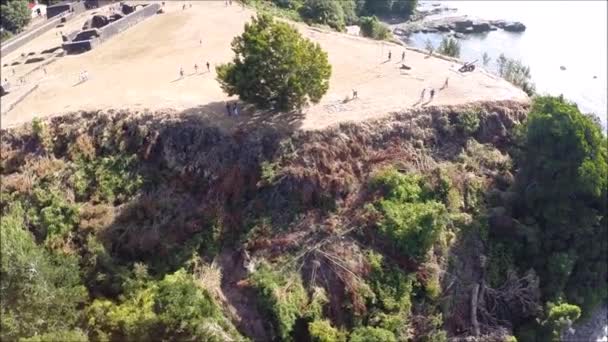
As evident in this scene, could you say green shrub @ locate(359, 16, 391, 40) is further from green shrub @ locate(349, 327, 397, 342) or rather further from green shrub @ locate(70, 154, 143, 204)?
green shrub @ locate(349, 327, 397, 342)

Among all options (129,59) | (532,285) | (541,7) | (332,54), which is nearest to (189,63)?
(129,59)

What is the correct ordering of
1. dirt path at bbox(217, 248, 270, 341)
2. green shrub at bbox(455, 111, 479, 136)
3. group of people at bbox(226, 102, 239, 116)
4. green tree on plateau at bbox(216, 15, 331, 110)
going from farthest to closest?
green shrub at bbox(455, 111, 479, 136)
group of people at bbox(226, 102, 239, 116)
green tree on plateau at bbox(216, 15, 331, 110)
dirt path at bbox(217, 248, 270, 341)

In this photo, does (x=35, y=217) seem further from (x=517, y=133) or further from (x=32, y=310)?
(x=517, y=133)

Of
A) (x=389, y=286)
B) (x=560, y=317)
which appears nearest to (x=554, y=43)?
(x=560, y=317)

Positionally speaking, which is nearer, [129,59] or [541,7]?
[129,59]

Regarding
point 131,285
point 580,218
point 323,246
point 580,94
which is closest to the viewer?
point 131,285

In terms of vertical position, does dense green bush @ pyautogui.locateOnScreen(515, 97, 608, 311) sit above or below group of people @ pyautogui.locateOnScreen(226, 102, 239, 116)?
below

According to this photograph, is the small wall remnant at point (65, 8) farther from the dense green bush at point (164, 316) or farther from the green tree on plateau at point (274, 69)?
the dense green bush at point (164, 316)

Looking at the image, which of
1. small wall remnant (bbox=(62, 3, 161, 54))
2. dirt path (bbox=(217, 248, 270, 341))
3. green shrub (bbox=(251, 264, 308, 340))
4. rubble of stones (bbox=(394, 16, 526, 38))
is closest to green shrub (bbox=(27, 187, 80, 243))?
dirt path (bbox=(217, 248, 270, 341))
